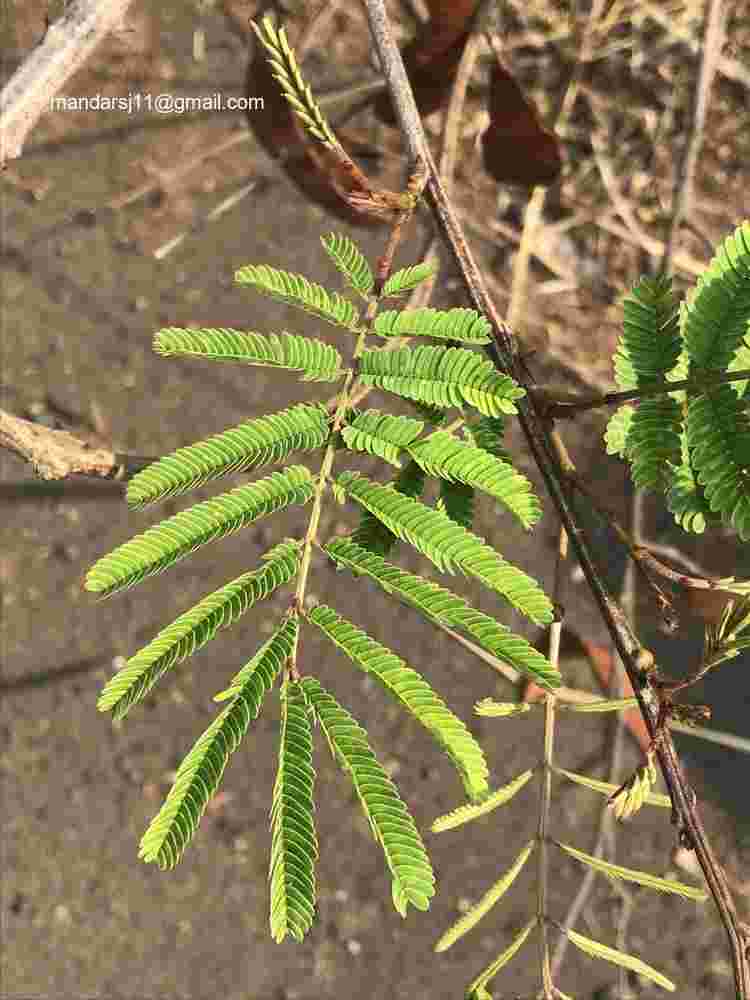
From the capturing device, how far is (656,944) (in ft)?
8.26

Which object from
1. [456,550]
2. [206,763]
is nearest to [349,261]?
[456,550]

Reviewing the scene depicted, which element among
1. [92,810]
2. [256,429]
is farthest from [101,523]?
[256,429]

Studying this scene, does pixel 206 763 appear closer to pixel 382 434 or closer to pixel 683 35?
pixel 382 434

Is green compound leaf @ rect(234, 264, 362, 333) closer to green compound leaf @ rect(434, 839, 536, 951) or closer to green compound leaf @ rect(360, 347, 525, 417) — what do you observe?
green compound leaf @ rect(360, 347, 525, 417)

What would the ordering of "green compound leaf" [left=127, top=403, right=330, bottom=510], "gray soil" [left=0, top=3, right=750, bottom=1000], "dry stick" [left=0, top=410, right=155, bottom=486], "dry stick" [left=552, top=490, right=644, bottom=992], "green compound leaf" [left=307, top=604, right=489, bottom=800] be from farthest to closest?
"gray soil" [left=0, top=3, right=750, bottom=1000] → "dry stick" [left=552, top=490, right=644, bottom=992] → "dry stick" [left=0, top=410, right=155, bottom=486] → "green compound leaf" [left=127, top=403, right=330, bottom=510] → "green compound leaf" [left=307, top=604, right=489, bottom=800]

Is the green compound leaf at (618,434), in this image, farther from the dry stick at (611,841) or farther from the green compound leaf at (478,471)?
the dry stick at (611,841)

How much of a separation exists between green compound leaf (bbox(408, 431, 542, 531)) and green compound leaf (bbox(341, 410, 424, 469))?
17mm

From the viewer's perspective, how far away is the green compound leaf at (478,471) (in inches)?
39.2

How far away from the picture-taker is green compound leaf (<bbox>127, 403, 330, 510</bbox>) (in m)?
1.01

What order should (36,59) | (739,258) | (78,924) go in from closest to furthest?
(739,258) → (36,59) → (78,924)

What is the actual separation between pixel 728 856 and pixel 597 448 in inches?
47.7

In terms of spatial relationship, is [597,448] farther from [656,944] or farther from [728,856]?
[656,944]

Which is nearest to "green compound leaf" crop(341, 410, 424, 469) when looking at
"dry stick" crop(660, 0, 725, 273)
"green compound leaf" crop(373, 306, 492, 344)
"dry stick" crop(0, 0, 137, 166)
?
"green compound leaf" crop(373, 306, 492, 344)

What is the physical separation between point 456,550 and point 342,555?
0.48 ft
